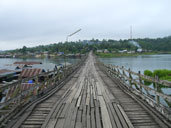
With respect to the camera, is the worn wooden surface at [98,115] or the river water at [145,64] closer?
the worn wooden surface at [98,115]

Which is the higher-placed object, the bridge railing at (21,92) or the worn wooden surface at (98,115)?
the bridge railing at (21,92)

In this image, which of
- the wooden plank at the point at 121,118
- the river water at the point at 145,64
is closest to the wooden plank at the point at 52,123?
the wooden plank at the point at 121,118

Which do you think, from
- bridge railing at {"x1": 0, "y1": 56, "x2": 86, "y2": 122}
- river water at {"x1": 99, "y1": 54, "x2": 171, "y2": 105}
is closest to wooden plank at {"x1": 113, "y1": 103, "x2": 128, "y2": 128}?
bridge railing at {"x1": 0, "y1": 56, "x2": 86, "y2": 122}

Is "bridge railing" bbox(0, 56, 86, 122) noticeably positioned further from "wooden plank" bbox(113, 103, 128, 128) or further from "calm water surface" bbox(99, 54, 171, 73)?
"calm water surface" bbox(99, 54, 171, 73)

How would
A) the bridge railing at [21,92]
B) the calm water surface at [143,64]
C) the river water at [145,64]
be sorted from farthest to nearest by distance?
1. the calm water surface at [143,64]
2. the river water at [145,64]
3. the bridge railing at [21,92]

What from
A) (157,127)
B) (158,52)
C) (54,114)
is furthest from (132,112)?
(158,52)

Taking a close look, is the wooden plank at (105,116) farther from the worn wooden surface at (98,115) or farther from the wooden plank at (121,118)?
the wooden plank at (121,118)

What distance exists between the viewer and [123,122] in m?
4.60

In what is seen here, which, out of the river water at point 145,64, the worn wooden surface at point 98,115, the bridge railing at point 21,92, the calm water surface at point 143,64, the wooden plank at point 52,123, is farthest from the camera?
the calm water surface at point 143,64

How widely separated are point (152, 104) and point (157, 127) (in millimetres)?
1653

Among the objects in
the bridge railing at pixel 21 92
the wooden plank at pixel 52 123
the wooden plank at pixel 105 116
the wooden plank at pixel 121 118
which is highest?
the bridge railing at pixel 21 92

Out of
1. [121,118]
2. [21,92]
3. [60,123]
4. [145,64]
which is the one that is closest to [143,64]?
[145,64]

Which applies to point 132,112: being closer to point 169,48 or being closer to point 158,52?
point 158,52

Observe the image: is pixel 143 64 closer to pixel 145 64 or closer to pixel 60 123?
pixel 145 64
